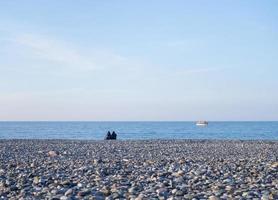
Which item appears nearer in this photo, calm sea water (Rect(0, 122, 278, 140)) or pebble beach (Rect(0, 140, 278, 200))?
pebble beach (Rect(0, 140, 278, 200))

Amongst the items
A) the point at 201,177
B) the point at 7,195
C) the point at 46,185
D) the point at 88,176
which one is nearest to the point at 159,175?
the point at 201,177

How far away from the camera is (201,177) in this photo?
1349cm

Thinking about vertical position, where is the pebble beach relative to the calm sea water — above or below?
above

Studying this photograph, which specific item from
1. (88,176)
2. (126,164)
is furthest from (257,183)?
(126,164)

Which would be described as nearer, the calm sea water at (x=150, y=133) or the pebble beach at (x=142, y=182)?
the pebble beach at (x=142, y=182)

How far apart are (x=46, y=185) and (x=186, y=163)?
6.73m

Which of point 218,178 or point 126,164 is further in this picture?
point 126,164

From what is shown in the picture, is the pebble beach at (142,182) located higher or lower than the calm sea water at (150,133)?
higher

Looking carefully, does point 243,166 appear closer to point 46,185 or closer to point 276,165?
point 276,165

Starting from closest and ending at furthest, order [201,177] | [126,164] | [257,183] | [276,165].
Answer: [257,183] → [201,177] → [276,165] → [126,164]

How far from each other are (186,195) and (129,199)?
1.32 meters

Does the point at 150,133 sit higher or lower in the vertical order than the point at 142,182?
lower

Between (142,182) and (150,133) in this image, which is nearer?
(142,182)

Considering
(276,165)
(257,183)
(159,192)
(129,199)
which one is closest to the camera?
(129,199)
